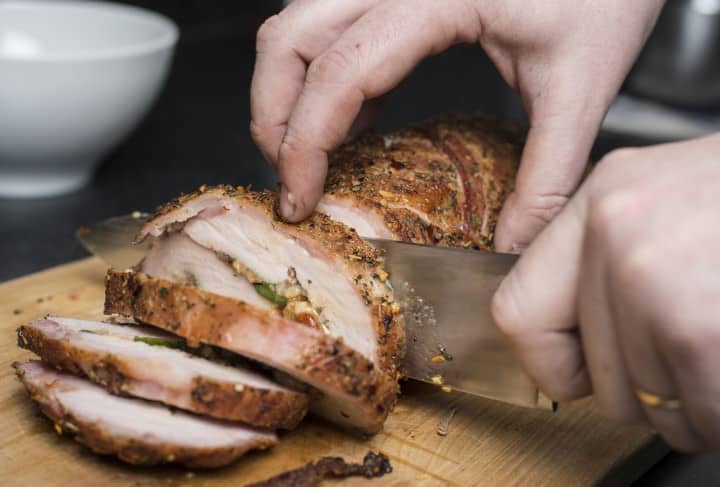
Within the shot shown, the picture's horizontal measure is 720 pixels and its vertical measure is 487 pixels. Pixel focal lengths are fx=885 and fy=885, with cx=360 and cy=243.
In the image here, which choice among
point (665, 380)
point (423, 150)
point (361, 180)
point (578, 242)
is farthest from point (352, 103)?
point (665, 380)

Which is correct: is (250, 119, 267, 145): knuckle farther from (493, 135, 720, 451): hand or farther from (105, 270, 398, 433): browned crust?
(493, 135, 720, 451): hand

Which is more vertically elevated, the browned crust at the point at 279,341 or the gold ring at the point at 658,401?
the gold ring at the point at 658,401

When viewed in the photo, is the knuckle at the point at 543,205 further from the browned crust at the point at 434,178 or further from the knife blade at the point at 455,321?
the knife blade at the point at 455,321

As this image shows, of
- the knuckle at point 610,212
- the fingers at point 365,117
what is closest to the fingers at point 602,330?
the knuckle at point 610,212

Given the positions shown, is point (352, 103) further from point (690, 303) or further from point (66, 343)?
point (690, 303)

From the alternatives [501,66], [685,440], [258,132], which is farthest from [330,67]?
[685,440]

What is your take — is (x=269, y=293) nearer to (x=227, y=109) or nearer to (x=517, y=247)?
(x=517, y=247)
